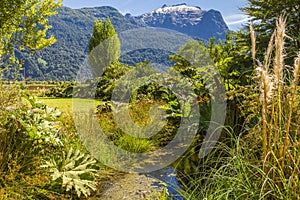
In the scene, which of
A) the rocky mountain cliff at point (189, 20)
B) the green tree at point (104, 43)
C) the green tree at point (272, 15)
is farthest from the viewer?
the rocky mountain cliff at point (189, 20)

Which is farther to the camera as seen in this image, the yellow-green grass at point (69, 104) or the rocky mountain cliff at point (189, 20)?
the rocky mountain cliff at point (189, 20)

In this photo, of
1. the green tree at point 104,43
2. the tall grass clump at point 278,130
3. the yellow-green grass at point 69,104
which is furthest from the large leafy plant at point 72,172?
the green tree at point 104,43

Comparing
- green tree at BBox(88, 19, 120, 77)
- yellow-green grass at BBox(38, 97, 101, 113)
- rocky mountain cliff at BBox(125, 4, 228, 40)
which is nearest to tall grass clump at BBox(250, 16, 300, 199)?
yellow-green grass at BBox(38, 97, 101, 113)

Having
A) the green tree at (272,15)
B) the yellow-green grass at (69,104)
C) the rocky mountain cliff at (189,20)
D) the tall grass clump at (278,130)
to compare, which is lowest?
the yellow-green grass at (69,104)

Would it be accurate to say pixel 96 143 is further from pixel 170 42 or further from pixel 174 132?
pixel 170 42

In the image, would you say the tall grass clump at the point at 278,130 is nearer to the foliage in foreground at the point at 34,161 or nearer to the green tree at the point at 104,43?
the foliage in foreground at the point at 34,161

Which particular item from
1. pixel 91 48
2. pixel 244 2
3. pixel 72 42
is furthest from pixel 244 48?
pixel 72 42

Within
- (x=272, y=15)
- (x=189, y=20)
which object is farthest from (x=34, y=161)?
(x=189, y=20)

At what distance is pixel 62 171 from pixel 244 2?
6397 millimetres

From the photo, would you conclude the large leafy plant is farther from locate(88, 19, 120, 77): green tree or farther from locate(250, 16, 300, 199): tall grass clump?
locate(88, 19, 120, 77): green tree

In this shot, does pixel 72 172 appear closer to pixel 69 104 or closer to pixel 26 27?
pixel 69 104

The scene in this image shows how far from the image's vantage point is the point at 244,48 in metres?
6.09

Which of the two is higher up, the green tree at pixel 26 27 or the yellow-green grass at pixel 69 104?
the green tree at pixel 26 27

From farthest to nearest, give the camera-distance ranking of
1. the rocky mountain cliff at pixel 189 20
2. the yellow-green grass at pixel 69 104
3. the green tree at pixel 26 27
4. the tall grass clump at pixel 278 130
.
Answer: the rocky mountain cliff at pixel 189 20, the green tree at pixel 26 27, the yellow-green grass at pixel 69 104, the tall grass clump at pixel 278 130
